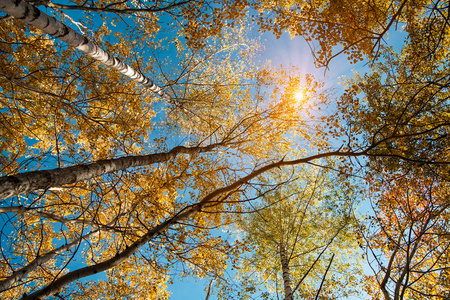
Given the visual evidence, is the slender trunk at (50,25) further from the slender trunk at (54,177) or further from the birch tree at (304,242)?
the birch tree at (304,242)

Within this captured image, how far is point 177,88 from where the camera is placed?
30.3 ft

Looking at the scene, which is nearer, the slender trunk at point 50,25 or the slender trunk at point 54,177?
the slender trunk at point 54,177

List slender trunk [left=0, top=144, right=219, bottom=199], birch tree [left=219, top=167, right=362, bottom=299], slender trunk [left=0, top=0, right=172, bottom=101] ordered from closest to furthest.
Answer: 1. slender trunk [left=0, top=144, right=219, bottom=199]
2. slender trunk [left=0, top=0, right=172, bottom=101]
3. birch tree [left=219, top=167, right=362, bottom=299]

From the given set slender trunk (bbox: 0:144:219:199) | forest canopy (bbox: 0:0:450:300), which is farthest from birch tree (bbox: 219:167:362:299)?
slender trunk (bbox: 0:144:219:199)

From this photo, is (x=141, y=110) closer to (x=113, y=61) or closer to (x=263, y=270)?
(x=113, y=61)

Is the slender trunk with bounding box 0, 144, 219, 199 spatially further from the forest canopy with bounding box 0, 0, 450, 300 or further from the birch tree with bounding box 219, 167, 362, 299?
the birch tree with bounding box 219, 167, 362, 299

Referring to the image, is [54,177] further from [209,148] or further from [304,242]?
[304,242]

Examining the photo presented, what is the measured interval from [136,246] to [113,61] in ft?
13.9

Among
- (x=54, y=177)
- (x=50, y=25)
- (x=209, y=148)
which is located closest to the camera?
(x=54, y=177)

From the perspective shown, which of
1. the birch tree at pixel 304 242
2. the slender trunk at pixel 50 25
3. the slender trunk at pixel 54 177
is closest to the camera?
the slender trunk at pixel 54 177

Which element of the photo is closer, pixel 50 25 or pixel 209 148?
pixel 50 25

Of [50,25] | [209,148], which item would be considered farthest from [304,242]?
[50,25]

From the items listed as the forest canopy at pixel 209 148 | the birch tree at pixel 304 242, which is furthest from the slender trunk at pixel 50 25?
the birch tree at pixel 304 242

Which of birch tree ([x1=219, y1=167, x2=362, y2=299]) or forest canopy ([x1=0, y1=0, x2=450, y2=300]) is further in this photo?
birch tree ([x1=219, y1=167, x2=362, y2=299])
